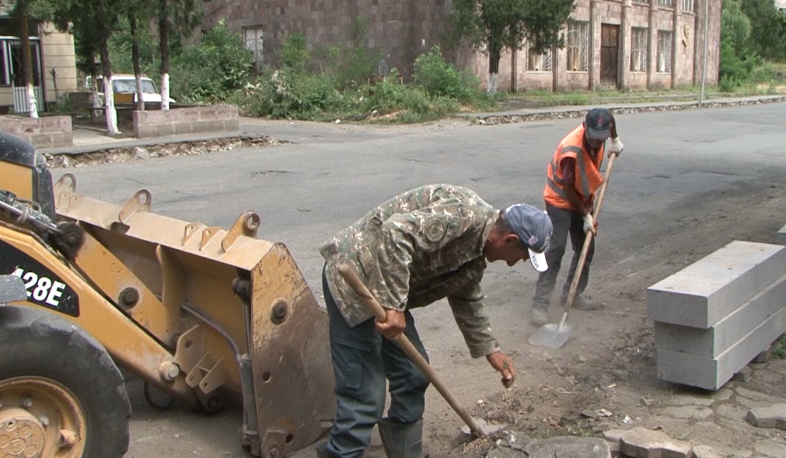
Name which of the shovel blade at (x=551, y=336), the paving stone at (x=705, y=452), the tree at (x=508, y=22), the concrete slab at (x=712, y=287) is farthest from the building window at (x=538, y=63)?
the paving stone at (x=705, y=452)

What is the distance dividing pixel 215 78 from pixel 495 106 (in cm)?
992

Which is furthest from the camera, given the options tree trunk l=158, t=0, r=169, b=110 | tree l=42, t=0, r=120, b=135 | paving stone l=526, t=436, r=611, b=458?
tree trunk l=158, t=0, r=169, b=110

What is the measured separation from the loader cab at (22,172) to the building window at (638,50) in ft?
125

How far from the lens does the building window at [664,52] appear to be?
41.0m

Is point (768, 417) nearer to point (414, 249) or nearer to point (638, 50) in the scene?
point (414, 249)

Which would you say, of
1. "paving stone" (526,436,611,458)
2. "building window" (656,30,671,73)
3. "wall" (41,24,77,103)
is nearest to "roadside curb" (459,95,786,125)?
"building window" (656,30,671,73)

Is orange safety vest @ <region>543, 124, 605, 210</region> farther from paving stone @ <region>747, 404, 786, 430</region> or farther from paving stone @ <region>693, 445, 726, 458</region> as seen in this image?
paving stone @ <region>693, 445, 726, 458</region>

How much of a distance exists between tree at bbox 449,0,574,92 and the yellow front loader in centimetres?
2217

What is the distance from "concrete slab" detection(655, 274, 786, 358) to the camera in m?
4.43

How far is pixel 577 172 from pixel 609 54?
111ft

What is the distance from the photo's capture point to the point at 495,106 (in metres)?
25.8

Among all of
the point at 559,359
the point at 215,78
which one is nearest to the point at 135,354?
the point at 559,359

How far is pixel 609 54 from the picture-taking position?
123 feet

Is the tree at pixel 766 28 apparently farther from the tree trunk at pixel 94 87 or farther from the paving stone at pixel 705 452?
the paving stone at pixel 705 452
